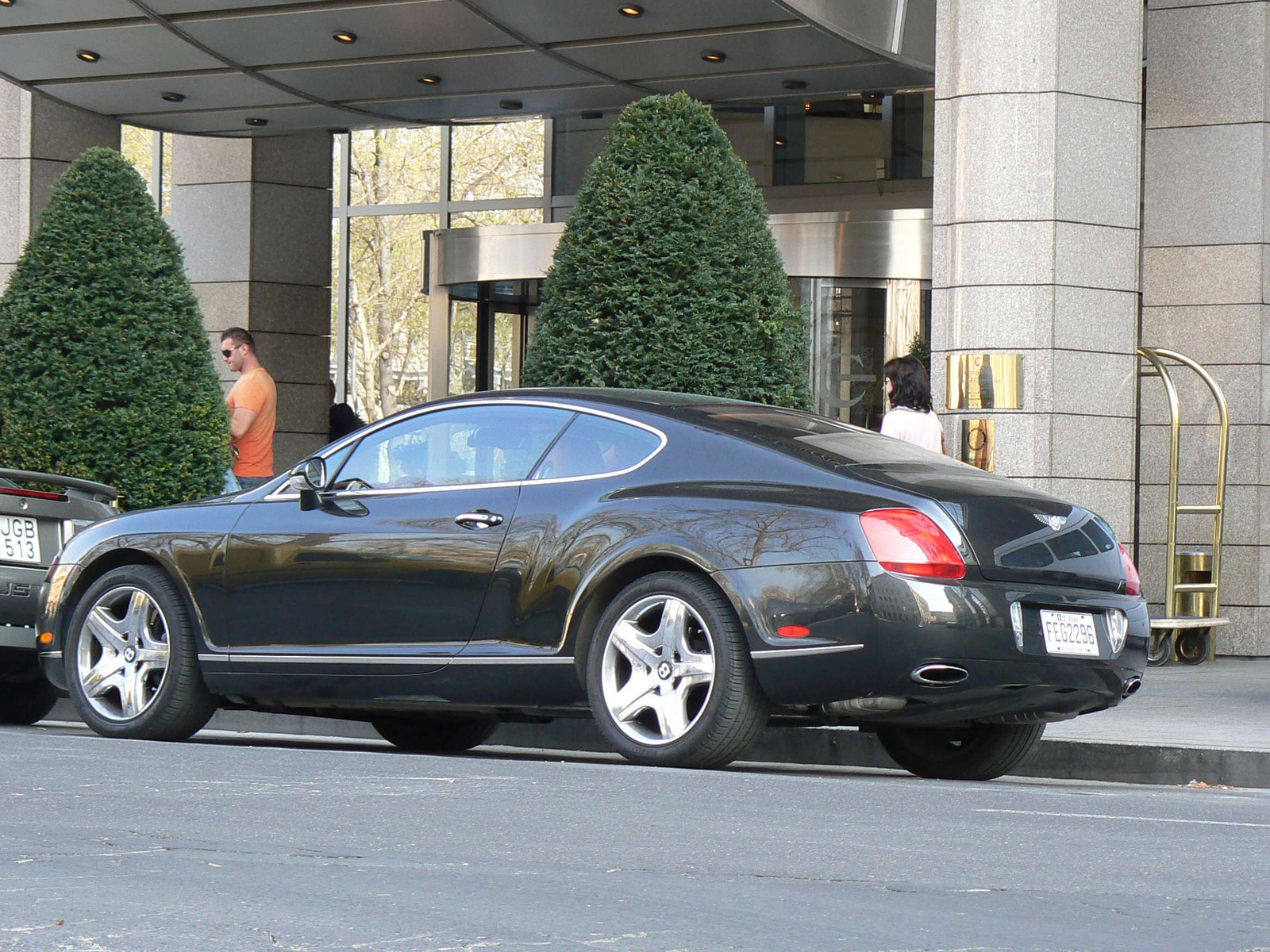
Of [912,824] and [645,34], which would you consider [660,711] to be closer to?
[912,824]

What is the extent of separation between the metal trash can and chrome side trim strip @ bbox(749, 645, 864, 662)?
7550 millimetres

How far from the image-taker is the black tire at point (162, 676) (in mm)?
8695

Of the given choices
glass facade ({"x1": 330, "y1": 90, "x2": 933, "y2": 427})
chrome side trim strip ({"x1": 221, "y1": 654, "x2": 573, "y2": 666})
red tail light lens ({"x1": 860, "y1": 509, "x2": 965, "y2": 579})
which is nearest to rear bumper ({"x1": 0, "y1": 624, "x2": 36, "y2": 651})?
chrome side trim strip ({"x1": 221, "y1": 654, "x2": 573, "y2": 666})

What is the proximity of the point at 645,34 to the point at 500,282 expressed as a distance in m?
3.56

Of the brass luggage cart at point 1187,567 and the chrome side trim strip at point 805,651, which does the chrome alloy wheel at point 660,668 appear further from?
the brass luggage cart at point 1187,567

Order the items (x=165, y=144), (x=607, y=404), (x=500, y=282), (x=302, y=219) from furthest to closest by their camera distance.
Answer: (x=165, y=144) < (x=302, y=219) < (x=500, y=282) < (x=607, y=404)

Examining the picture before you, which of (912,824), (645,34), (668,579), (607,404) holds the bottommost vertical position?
(912,824)

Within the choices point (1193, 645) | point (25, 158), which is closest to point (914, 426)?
point (1193, 645)

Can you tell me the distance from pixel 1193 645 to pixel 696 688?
7651 mm

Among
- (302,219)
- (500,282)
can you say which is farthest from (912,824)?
(302,219)

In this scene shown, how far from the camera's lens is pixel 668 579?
24.7 ft

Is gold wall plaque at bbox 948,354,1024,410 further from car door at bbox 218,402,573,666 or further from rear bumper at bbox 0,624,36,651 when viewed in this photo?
rear bumper at bbox 0,624,36,651

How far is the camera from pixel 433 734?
9391 mm

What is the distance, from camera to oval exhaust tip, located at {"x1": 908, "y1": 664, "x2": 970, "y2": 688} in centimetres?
721
